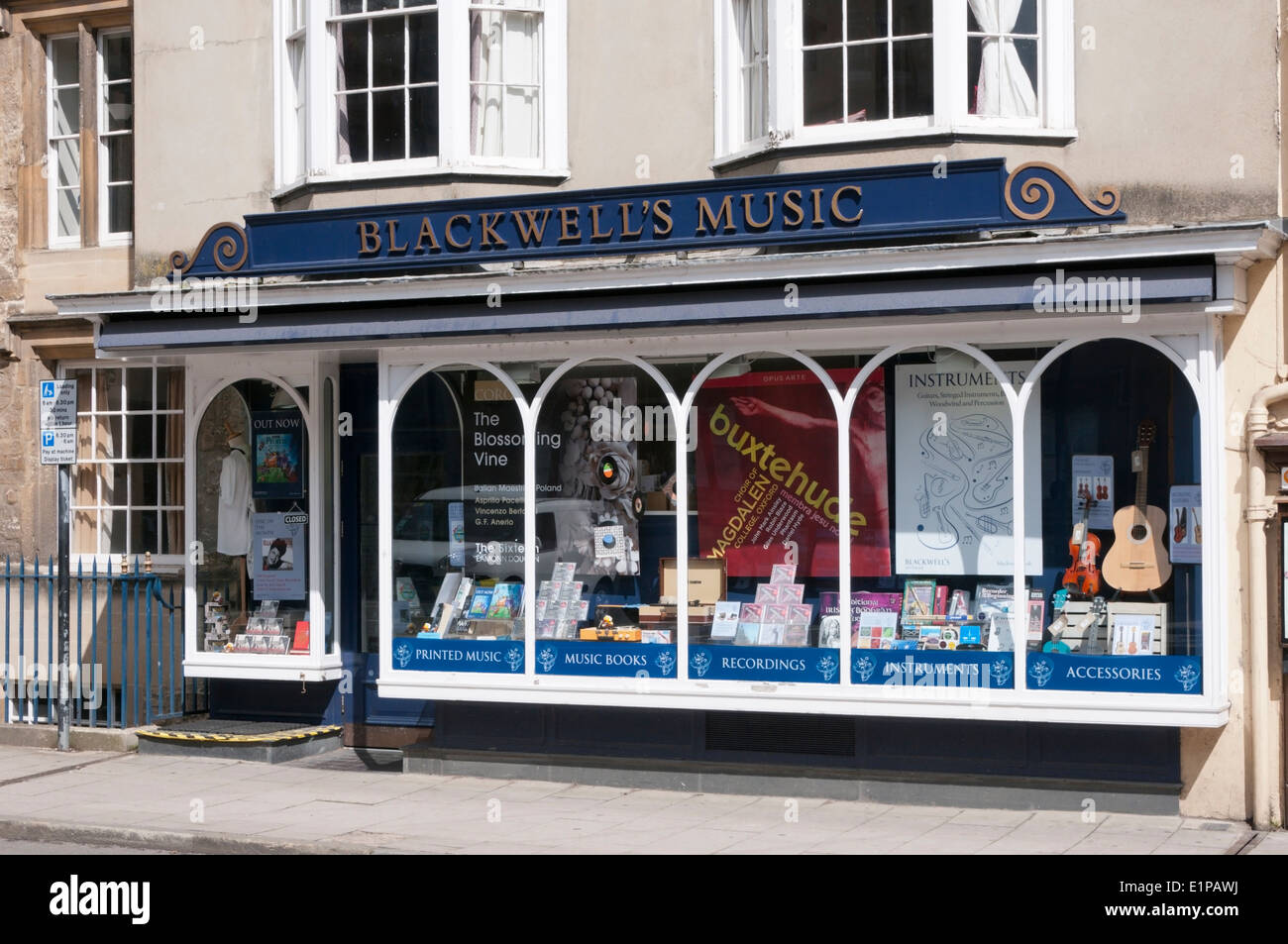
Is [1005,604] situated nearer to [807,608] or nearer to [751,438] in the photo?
[807,608]

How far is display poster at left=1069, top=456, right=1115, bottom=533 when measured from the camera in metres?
9.71

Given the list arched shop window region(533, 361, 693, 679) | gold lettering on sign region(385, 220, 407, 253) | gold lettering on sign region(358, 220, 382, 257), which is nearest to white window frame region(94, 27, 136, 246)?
gold lettering on sign region(358, 220, 382, 257)

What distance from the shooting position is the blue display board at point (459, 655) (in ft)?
35.5

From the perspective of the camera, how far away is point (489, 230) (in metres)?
10.7

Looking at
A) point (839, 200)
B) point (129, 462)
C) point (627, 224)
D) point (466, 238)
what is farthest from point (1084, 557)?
point (129, 462)

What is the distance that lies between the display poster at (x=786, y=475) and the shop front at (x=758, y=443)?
0.02m

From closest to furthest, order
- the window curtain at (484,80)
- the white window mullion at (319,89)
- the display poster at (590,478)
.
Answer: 1. the display poster at (590,478)
2. the window curtain at (484,80)
3. the white window mullion at (319,89)

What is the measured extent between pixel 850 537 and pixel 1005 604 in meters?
1.11

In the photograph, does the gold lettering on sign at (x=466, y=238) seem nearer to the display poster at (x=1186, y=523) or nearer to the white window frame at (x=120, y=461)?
the white window frame at (x=120, y=461)

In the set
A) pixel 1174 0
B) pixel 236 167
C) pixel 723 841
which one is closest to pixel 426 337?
pixel 236 167

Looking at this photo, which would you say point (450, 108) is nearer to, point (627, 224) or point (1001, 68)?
point (627, 224)

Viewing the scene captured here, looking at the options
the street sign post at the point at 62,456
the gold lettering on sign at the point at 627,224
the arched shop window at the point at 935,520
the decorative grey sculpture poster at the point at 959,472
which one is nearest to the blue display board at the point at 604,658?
the arched shop window at the point at 935,520

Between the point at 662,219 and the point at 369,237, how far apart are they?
90.6 inches

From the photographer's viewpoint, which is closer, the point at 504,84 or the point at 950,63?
the point at 950,63
